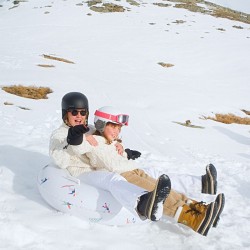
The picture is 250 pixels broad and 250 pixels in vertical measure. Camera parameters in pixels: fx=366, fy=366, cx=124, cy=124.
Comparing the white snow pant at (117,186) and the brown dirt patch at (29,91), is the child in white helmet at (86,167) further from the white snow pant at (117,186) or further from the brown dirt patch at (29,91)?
the brown dirt patch at (29,91)

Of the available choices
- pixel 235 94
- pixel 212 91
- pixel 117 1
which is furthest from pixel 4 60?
pixel 117 1

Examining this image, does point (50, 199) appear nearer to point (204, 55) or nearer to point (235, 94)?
point (235, 94)

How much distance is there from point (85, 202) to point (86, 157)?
0.80 meters

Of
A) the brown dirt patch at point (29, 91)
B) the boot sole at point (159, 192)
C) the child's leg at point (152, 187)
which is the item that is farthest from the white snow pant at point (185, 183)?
the brown dirt patch at point (29, 91)

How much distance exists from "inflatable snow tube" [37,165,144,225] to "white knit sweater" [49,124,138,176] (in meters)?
0.25

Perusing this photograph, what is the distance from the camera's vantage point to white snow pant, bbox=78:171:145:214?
191 inches

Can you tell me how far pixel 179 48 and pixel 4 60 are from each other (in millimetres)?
20332

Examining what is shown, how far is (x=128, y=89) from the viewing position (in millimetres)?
19844

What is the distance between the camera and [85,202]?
5242mm

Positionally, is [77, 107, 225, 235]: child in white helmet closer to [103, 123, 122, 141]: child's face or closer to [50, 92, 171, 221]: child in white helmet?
[103, 123, 122, 141]: child's face

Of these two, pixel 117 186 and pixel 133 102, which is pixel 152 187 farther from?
pixel 133 102

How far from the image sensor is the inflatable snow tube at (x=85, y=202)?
203 inches

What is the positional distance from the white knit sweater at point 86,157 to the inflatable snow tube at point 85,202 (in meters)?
0.25

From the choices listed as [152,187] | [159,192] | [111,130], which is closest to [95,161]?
[111,130]
